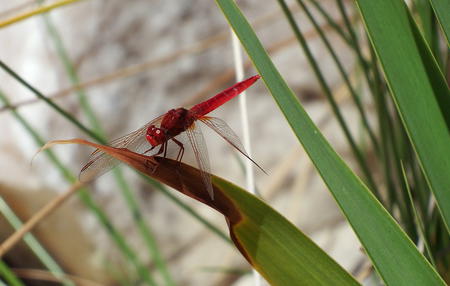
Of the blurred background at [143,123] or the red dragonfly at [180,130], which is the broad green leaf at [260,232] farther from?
the blurred background at [143,123]

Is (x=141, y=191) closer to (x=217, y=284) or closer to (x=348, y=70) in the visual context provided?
(x=217, y=284)

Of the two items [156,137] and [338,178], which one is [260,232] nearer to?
[338,178]

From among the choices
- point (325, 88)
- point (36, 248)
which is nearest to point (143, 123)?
point (36, 248)

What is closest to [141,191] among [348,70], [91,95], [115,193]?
[115,193]

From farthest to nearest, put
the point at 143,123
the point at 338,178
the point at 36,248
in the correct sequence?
1. the point at 143,123
2. the point at 36,248
3. the point at 338,178

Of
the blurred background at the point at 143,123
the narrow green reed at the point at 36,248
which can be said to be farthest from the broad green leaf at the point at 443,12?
the blurred background at the point at 143,123

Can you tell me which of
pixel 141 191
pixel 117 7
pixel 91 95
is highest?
pixel 117 7
